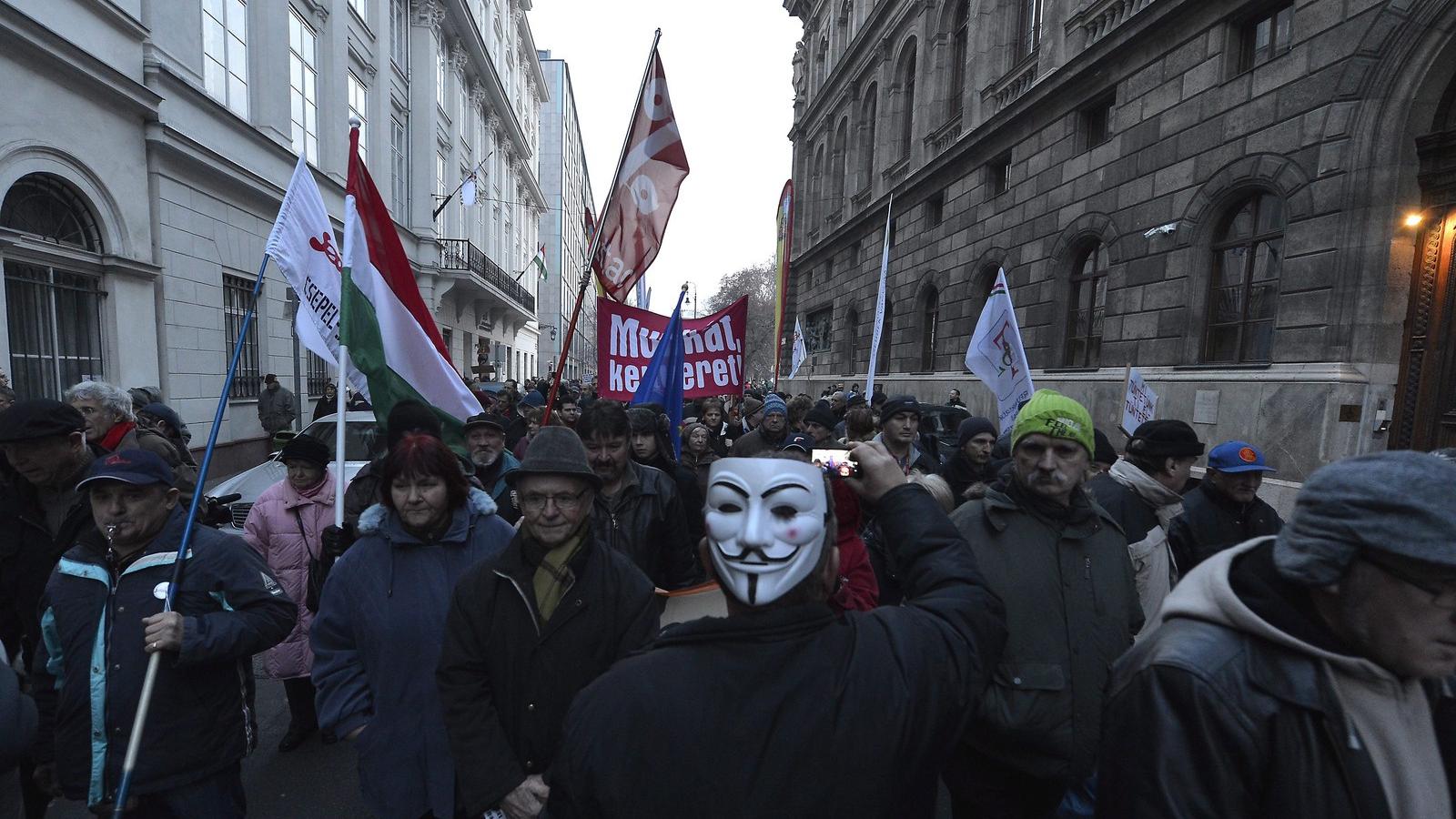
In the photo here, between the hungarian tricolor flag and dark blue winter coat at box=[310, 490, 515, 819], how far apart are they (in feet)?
4.27

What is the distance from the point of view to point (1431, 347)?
7477 mm

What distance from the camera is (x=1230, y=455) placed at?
3.07 meters

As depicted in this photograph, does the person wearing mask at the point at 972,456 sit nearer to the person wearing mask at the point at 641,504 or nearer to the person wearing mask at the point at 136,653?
the person wearing mask at the point at 641,504

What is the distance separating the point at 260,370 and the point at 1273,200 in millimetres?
16326

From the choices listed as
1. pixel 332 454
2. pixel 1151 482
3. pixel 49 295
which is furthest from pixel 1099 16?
pixel 49 295

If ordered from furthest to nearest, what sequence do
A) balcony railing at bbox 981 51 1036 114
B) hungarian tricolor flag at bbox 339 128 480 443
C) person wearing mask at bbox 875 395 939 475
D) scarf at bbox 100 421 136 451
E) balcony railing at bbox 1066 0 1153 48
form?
balcony railing at bbox 981 51 1036 114 < balcony railing at bbox 1066 0 1153 48 < person wearing mask at bbox 875 395 939 475 < scarf at bbox 100 421 136 451 < hungarian tricolor flag at bbox 339 128 480 443

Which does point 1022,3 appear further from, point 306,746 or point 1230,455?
point 306,746

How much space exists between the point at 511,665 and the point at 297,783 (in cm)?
235

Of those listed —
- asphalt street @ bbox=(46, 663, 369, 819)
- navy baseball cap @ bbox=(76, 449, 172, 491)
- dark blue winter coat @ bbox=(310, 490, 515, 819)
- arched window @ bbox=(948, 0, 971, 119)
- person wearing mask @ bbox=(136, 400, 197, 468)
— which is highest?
arched window @ bbox=(948, 0, 971, 119)

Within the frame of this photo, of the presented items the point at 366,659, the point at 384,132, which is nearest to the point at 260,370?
the point at 384,132

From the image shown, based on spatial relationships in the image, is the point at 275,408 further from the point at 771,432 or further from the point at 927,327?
the point at 927,327

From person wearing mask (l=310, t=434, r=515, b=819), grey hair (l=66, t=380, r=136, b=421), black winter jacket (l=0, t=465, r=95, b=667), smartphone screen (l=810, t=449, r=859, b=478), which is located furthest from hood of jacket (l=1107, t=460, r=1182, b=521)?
grey hair (l=66, t=380, r=136, b=421)

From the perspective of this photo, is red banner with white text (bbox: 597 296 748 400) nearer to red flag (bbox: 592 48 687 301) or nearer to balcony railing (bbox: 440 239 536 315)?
red flag (bbox: 592 48 687 301)

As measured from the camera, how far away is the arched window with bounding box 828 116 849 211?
1189 inches
